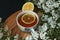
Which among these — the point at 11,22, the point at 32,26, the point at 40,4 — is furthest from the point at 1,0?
the point at 40,4

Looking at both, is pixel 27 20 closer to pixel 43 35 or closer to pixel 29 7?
pixel 29 7

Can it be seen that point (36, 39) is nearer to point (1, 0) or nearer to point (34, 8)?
point (34, 8)

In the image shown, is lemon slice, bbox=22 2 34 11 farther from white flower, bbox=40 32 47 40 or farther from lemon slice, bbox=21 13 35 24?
white flower, bbox=40 32 47 40

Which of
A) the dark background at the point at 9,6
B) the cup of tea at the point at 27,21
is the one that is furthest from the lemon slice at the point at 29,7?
the dark background at the point at 9,6

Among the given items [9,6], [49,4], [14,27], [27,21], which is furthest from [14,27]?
[9,6]

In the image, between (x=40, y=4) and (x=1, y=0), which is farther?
(x=1, y=0)

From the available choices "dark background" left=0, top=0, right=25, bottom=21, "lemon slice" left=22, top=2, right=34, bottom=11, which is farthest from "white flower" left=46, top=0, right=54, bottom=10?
"dark background" left=0, top=0, right=25, bottom=21

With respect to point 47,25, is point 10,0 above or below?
above

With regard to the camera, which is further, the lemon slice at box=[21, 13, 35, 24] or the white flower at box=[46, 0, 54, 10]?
the lemon slice at box=[21, 13, 35, 24]
